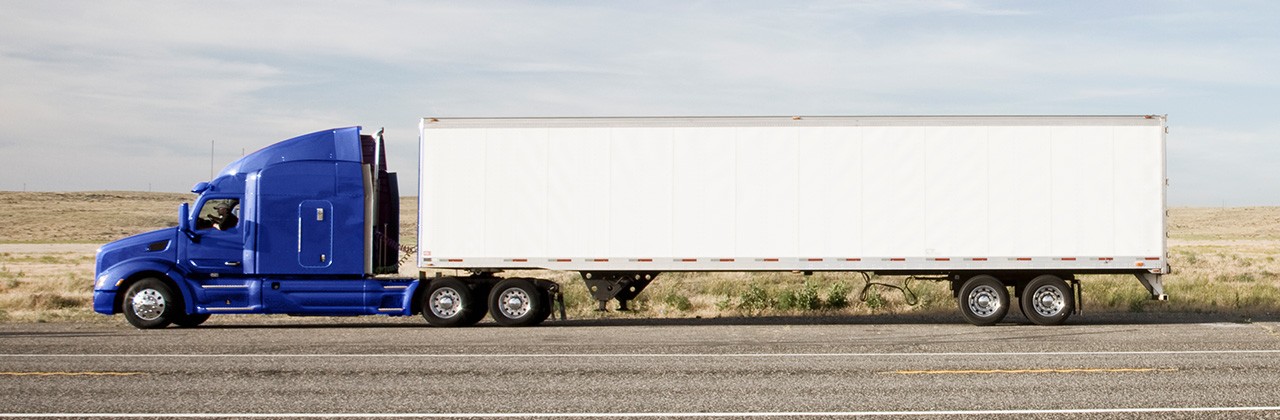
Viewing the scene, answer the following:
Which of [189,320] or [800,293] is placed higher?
[800,293]

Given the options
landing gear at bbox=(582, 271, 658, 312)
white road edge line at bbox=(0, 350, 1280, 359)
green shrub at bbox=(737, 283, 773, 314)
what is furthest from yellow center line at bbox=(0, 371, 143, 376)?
green shrub at bbox=(737, 283, 773, 314)

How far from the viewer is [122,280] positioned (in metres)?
18.6

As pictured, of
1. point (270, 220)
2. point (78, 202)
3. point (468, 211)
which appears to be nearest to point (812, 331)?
point (468, 211)

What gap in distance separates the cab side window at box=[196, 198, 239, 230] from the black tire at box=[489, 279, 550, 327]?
13.3 feet

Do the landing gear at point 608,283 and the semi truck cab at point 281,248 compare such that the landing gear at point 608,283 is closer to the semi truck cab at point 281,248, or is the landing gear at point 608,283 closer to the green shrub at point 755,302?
the semi truck cab at point 281,248

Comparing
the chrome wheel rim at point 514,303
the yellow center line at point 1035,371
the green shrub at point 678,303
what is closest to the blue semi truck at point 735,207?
the chrome wheel rim at point 514,303

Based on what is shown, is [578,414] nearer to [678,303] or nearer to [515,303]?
[515,303]

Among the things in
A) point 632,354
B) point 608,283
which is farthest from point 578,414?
point 608,283

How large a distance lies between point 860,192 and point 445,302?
6.29 meters

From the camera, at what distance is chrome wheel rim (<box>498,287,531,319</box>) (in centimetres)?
1878

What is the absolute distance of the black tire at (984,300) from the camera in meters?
18.7

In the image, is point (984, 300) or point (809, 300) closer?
point (984, 300)

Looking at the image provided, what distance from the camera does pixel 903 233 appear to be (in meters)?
18.3

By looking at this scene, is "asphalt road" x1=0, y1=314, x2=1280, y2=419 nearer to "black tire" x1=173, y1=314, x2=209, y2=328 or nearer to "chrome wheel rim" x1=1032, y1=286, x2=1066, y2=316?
"chrome wheel rim" x1=1032, y1=286, x2=1066, y2=316
